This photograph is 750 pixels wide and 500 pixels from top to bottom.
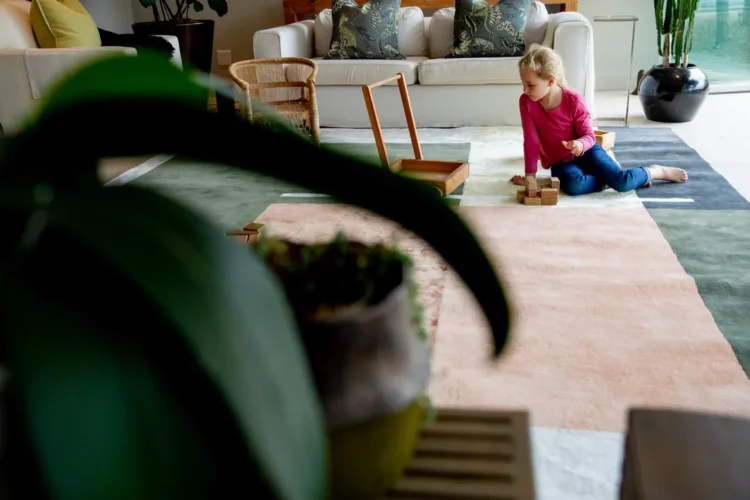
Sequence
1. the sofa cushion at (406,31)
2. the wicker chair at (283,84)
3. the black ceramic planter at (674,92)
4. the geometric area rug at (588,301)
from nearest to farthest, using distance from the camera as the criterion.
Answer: the geometric area rug at (588,301)
the wicker chair at (283,84)
the black ceramic planter at (674,92)
the sofa cushion at (406,31)

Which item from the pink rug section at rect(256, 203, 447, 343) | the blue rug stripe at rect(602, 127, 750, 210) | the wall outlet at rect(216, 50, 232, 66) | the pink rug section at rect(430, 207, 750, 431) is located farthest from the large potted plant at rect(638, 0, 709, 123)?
the wall outlet at rect(216, 50, 232, 66)

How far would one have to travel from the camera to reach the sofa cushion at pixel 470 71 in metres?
4.26

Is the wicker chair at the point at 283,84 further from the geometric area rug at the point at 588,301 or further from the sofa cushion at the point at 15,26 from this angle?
the sofa cushion at the point at 15,26

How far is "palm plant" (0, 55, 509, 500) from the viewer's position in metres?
0.21

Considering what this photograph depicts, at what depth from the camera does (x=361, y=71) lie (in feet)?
14.6

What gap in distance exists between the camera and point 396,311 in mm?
443

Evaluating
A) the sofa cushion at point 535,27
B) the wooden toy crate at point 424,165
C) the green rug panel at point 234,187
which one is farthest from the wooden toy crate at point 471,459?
the sofa cushion at point 535,27

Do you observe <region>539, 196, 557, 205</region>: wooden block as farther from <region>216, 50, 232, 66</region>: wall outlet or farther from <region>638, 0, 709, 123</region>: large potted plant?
<region>216, 50, 232, 66</region>: wall outlet

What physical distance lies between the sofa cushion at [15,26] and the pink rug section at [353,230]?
6.59 feet

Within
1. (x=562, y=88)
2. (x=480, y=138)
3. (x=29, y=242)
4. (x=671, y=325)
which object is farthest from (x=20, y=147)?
(x=480, y=138)

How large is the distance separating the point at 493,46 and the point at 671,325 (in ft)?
9.62

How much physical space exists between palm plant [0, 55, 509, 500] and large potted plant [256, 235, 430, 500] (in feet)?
0.57

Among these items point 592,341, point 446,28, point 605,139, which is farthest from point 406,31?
point 592,341

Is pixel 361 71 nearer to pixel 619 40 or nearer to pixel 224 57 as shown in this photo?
pixel 224 57
